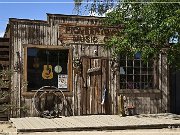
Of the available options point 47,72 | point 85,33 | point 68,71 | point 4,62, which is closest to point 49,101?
point 47,72

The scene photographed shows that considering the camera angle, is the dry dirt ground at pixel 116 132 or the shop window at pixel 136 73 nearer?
the dry dirt ground at pixel 116 132

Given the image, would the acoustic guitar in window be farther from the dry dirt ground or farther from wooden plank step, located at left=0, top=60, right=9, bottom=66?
the dry dirt ground

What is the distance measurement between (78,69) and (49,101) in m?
1.68

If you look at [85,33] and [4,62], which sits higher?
[85,33]

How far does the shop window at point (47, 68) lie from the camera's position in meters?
15.3

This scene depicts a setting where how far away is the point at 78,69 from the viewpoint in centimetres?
1570

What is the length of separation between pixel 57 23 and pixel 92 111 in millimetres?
3703

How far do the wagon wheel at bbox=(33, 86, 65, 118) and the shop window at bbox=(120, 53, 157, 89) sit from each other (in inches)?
105

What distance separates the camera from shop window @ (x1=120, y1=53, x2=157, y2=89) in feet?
54.0

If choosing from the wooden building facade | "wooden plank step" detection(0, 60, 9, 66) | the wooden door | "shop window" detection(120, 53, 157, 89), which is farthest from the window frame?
"shop window" detection(120, 53, 157, 89)

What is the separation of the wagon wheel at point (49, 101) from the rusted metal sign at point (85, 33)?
1.98 m

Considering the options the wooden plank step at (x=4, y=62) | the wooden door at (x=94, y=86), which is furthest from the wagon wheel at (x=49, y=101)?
the wooden plank step at (x=4, y=62)

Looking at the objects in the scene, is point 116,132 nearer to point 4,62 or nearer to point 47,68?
point 47,68

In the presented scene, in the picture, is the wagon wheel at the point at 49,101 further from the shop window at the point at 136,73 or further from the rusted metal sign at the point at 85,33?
the shop window at the point at 136,73
